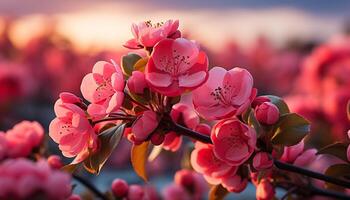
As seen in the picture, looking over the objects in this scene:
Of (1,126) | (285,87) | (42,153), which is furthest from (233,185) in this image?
(285,87)

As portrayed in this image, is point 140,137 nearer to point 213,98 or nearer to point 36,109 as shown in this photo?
point 213,98

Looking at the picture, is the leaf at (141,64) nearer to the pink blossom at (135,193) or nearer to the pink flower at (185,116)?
the pink flower at (185,116)

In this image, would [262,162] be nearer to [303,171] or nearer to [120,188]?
[303,171]

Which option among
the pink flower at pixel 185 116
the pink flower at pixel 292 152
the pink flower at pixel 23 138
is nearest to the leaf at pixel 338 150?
the pink flower at pixel 292 152

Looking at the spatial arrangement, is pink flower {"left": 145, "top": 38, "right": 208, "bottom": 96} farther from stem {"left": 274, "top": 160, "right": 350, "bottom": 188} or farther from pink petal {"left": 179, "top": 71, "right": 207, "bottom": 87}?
stem {"left": 274, "top": 160, "right": 350, "bottom": 188}

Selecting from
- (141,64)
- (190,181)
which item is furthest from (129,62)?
(190,181)

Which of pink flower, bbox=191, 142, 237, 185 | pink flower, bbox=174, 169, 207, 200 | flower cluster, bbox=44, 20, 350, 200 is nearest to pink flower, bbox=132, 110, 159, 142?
flower cluster, bbox=44, 20, 350, 200
